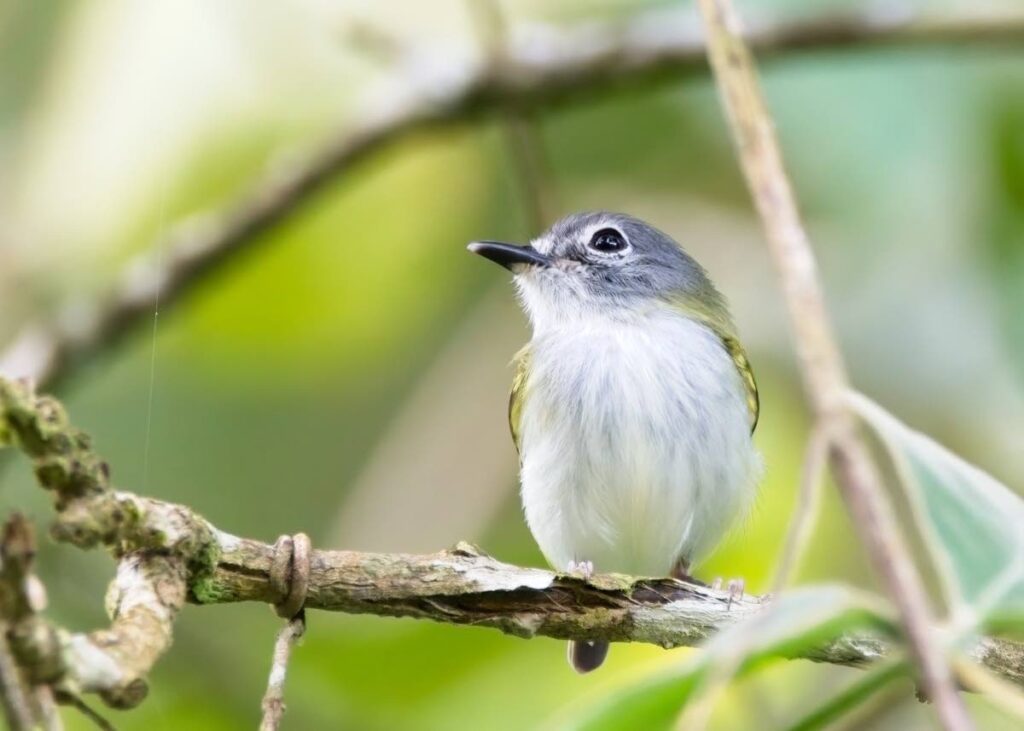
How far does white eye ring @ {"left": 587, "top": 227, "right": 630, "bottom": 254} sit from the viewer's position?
5.83 m

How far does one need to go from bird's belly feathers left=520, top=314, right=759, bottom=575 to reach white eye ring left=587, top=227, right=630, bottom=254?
2.17 feet

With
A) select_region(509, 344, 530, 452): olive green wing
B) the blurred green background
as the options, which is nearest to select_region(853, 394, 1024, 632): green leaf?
the blurred green background

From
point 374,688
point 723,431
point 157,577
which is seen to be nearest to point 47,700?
point 157,577

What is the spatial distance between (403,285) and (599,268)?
112 centimetres

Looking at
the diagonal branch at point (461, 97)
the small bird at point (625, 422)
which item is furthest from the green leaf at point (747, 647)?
the diagonal branch at point (461, 97)

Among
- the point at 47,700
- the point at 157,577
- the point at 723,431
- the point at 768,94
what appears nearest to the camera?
the point at 47,700

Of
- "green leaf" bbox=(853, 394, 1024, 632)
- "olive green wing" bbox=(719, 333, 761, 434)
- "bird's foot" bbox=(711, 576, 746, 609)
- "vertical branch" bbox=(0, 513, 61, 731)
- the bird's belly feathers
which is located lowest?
"vertical branch" bbox=(0, 513, 61, 731)

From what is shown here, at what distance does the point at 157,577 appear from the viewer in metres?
2.27

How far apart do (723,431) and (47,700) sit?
3.36 metres

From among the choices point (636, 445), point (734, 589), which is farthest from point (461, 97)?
point (734, 589)

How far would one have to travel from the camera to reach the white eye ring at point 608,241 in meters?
5.83

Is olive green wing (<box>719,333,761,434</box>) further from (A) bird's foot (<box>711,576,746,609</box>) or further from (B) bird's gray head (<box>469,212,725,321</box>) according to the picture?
(A) bird's foot (<box>711,576,746,609</box>)

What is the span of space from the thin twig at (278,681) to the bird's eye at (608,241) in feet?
11.5

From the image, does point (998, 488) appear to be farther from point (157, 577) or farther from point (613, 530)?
point (613, 530)
